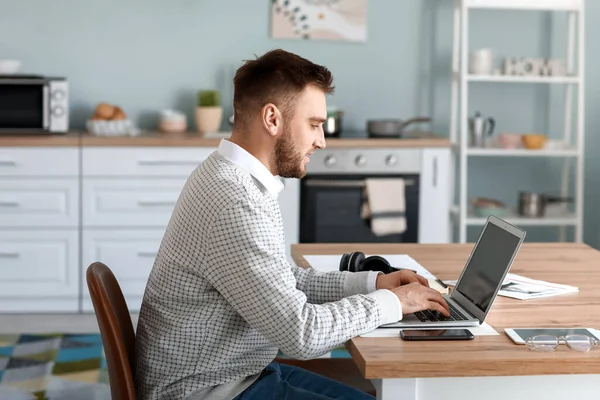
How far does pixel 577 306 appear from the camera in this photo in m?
2.11

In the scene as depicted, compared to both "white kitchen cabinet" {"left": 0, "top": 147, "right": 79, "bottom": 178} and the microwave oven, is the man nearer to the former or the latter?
"white kitchen cabinet" {"left": 0, "top": 147, "right": 79, "bottom": 178}

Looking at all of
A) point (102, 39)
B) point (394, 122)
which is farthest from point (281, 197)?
point (102, 39)

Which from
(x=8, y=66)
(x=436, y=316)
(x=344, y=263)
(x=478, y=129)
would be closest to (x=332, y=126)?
(x=478, y=129)

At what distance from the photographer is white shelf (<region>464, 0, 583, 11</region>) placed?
4.82 m

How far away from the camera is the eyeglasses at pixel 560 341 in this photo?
5.71 ft

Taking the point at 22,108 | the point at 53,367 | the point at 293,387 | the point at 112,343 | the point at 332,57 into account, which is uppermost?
the point at 332,57

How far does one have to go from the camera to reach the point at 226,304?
191 centimetres

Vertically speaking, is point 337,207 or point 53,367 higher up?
point 337,207

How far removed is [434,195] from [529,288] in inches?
Answer: 97.0

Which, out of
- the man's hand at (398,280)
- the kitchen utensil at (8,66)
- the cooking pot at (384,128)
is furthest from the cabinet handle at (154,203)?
the man's hand at (398,280)

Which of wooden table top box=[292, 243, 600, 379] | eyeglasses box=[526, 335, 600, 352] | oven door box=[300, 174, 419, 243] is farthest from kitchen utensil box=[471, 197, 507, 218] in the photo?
eyeglasses box=[526, 335, 600, 352]

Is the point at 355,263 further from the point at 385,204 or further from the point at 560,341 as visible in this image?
the point at 385,204

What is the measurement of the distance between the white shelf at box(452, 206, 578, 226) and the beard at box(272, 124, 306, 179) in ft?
9.80

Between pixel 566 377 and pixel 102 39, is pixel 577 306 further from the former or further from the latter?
pixel 102 39
